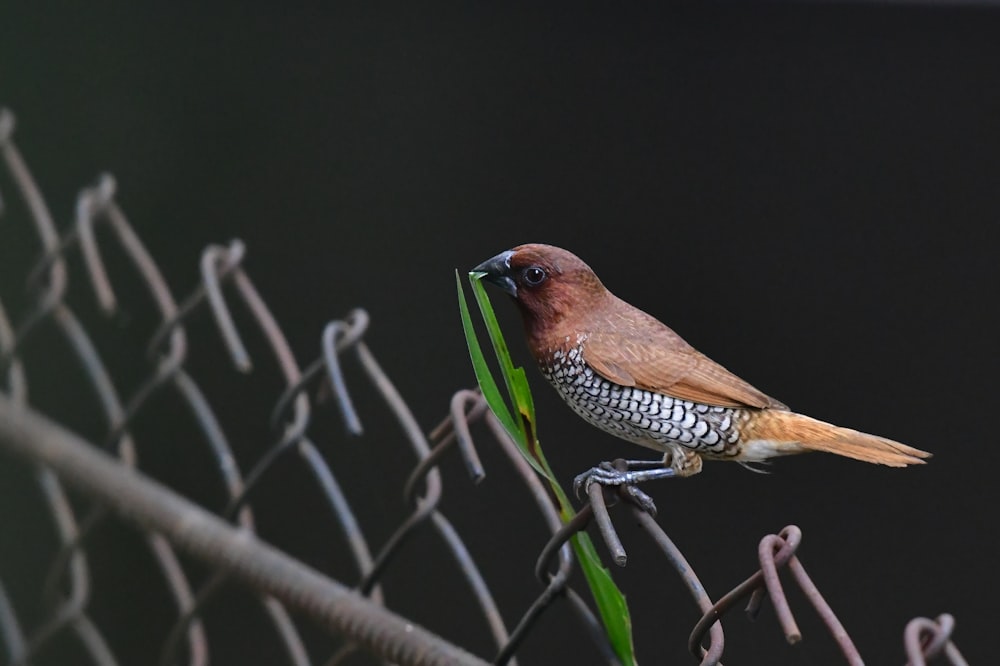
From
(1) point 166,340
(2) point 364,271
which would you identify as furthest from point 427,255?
(1) point 166,340

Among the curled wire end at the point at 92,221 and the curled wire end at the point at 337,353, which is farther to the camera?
the curled wire end at the point at 92,221

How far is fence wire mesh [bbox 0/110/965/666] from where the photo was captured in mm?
1104

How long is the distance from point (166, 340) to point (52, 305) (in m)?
0.20

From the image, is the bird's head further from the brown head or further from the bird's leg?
the bird's leg

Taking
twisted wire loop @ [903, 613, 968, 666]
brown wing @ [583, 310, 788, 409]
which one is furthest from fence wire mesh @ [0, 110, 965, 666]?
brown wing @ [583, 310, 788, 409]

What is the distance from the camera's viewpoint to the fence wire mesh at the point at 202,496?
1.10 metres

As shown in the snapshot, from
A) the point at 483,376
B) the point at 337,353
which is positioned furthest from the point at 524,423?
the point at 337,353

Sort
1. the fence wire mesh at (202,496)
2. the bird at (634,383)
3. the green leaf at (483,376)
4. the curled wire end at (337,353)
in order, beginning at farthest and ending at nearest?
1. the curled wire end at (337,353)
2. the fence wire mesh at (202,496)
3. the bird at (634,383)
4. the green leaf at (483,376)

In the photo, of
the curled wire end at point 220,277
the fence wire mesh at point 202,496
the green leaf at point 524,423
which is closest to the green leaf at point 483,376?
the green leaf at point 524,423

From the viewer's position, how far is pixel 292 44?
2070 millimetres

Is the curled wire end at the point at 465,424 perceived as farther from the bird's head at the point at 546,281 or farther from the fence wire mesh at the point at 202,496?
the bird's head at the point at 546,281

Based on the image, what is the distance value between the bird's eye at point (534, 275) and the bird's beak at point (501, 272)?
1 centimetres

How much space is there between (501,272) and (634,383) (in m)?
0.16

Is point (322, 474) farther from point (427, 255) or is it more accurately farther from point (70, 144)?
point (70, 144)
